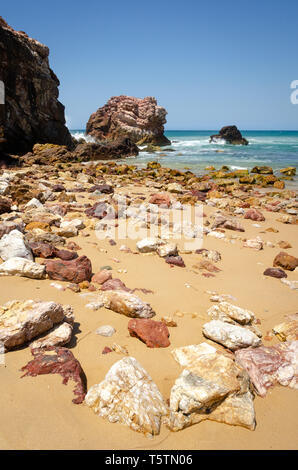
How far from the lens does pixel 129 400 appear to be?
1686mm

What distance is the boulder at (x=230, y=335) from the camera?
7.77 feet

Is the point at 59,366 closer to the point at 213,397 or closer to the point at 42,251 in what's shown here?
the point at 213,397

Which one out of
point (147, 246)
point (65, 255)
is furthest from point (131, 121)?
point (65, 255)

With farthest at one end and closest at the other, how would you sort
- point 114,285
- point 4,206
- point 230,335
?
point 4,206
point 114,285
point 230,335

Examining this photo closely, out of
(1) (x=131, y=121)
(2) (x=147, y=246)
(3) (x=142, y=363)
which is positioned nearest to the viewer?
(3) (x=142, y=363)

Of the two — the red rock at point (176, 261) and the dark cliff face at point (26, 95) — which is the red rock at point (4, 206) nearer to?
the red rock at point (176, 261)

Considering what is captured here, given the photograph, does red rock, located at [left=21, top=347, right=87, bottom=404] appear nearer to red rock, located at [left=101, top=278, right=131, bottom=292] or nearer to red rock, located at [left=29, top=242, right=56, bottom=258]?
red rock, located at [left=101, top=278, right=131, bottom=292]

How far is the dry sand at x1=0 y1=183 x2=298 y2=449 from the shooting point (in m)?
1.55

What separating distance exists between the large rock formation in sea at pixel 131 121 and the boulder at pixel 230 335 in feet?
123

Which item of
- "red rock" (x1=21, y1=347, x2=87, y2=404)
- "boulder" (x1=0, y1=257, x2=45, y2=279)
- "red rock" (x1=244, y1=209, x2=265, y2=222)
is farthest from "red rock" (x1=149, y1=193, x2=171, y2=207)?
"red rock" (x1=21, y1=347, x2=87, y2=404)

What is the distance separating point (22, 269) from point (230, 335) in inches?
85.7

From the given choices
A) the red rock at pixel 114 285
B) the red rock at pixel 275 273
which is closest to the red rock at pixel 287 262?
the red rock at pixel 275 273

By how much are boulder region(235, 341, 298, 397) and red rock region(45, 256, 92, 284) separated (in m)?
1.81
